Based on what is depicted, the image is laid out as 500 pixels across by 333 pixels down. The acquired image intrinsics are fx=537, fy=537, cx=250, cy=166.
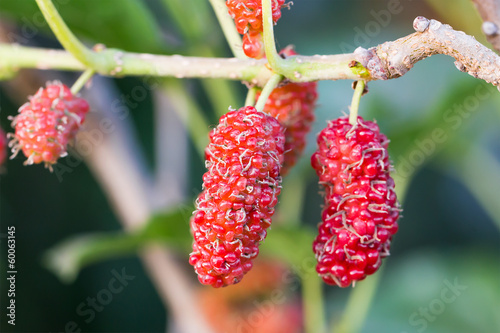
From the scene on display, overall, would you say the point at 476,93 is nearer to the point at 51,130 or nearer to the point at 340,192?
the point at 340,192

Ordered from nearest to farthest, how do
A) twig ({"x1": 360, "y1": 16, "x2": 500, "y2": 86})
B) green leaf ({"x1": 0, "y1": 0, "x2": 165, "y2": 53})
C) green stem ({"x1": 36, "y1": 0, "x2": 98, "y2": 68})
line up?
twig ({"x1": 360, "y1": 16, "x2": 500, "y2": 86}) < green stem ({"x1": 36, "y1": 0, "x2": 98, "y2": 68}) < green leaf ({"x1": 0, "y1": 0, "x2": 165, "y2": 53})

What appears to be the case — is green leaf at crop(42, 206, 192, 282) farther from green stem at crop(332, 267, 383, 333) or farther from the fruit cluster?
the fruit cluster

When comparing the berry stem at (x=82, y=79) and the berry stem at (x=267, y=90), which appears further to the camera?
the berry stem at (x=82, y=79)

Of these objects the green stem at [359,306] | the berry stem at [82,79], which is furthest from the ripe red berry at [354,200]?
the green stem at [359,306]

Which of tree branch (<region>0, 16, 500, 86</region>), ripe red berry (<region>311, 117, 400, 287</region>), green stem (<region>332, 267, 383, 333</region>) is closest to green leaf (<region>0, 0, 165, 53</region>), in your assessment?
tree branch (<region>0, 16, 500, 86</region>)

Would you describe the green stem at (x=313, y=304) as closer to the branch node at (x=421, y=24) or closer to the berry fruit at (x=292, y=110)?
the berry fruit at (x=292, y=110)

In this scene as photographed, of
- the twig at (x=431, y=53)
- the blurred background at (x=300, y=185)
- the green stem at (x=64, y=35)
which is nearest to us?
the twig at (x=431, y=53)

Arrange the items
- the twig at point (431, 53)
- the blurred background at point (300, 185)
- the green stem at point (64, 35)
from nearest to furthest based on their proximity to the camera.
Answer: the twig at point (431, 53)
the green stem at point (64, 35)
the blurred background at point (300, 185)
